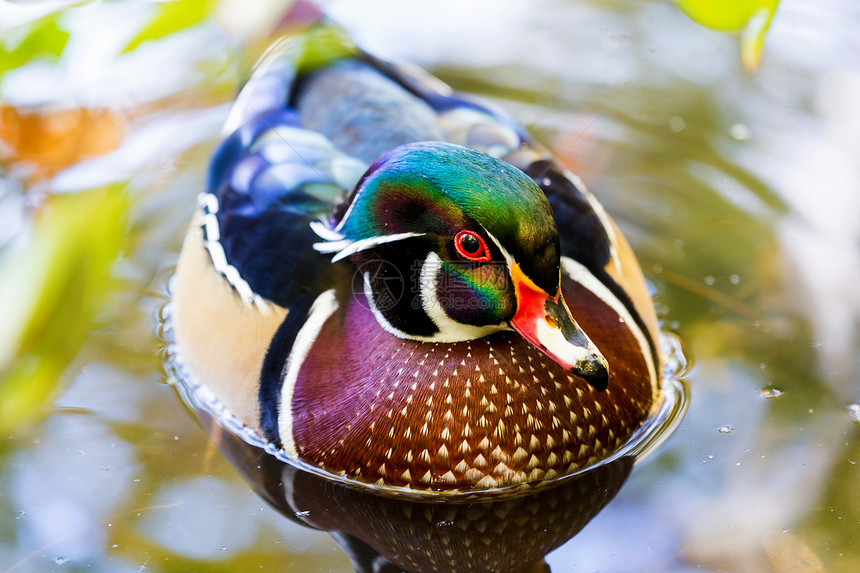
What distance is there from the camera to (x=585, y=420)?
2.88 metres

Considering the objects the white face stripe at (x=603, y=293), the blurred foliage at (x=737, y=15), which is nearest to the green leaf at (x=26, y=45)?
the blurred foliage at (x=737, y=15)

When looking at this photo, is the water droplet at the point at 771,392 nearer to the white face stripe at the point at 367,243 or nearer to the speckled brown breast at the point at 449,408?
the speckled brown breast at the point at 449,408

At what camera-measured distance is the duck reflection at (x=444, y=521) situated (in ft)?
9.14

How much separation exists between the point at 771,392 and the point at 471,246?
146cm

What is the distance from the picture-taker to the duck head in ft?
8.30

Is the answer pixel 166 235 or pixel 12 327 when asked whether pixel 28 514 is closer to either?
pixel 166 235

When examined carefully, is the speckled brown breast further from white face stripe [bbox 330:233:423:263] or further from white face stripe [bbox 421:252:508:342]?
white face stripe [bbox 330:233:423:263]

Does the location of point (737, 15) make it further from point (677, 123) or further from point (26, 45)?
point (677, 123)

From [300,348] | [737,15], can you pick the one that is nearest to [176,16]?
[737,15]

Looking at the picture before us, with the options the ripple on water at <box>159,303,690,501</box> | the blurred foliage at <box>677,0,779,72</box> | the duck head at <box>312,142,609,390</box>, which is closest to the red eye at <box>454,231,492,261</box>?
the duck head at <box>312,142,609,390</box>

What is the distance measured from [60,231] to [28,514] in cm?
219

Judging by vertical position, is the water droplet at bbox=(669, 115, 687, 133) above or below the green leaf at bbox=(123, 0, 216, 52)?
below

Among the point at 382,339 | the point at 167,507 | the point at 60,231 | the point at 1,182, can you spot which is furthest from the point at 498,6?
the point at 60,231

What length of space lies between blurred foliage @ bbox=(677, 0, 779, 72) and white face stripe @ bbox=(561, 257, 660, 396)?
217 cm
